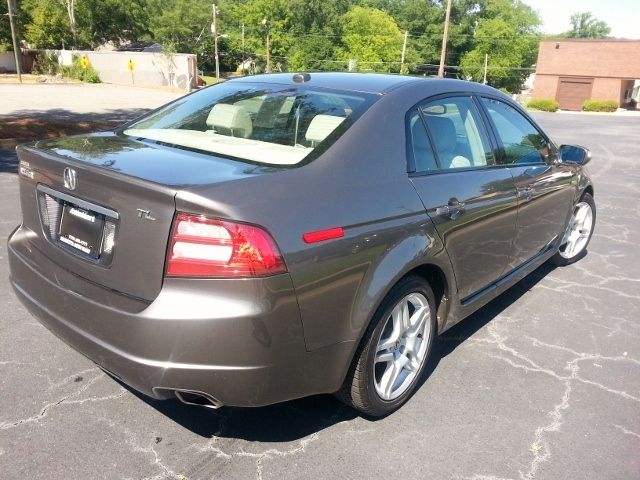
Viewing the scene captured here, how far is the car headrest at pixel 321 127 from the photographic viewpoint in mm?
2703

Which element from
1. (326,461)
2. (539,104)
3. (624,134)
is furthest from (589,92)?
(326,461)

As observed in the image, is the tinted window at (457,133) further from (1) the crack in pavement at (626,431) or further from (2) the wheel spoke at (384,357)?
(1) the crack in pavement at (626,431)

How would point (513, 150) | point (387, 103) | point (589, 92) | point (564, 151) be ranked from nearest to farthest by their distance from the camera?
point (387, 103) → point (513, 150) → point (564, 151) → point (589, 92)

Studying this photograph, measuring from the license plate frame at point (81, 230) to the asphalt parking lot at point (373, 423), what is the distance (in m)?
0.89

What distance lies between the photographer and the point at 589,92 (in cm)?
4884

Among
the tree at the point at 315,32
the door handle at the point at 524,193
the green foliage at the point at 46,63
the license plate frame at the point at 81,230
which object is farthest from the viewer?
the tree at the point at 315,32

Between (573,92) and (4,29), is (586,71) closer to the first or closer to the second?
(573,92)

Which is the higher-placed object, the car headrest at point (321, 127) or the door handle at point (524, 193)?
the car headrest at point (321, 127)

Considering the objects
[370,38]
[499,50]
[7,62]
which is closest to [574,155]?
[7,62]

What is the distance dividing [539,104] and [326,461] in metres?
41.4

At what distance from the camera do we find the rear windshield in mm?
2689

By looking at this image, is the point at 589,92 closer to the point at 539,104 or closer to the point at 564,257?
the point at 539,104

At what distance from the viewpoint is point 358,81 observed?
127 inches

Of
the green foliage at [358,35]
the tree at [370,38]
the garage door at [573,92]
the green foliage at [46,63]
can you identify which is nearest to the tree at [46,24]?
the green foliage at [46,63]
